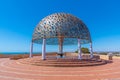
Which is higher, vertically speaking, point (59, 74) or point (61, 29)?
point (61, 29)

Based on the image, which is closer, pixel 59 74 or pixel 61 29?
pixel 59 74

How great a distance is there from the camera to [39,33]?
30188 millimetres

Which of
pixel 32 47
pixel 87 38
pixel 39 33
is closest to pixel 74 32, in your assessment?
pixel 87 38

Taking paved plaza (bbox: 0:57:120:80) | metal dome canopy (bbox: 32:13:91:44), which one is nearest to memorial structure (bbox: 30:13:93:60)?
metal dome canopy (bbox: 32:13:91:44)

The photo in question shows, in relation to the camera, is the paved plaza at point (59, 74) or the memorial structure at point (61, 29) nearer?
the paved plaza at point (59, 74)

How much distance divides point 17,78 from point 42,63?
1040cm

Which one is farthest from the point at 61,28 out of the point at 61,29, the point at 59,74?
the point at 59,74

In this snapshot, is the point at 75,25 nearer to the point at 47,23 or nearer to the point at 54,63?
the point at 47,23

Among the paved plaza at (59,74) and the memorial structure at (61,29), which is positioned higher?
the memorial structure at (61,29)

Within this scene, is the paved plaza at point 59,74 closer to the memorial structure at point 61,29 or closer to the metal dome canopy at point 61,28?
the memorial structure at point 61,29

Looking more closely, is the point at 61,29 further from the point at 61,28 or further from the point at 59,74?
the point at 59,74

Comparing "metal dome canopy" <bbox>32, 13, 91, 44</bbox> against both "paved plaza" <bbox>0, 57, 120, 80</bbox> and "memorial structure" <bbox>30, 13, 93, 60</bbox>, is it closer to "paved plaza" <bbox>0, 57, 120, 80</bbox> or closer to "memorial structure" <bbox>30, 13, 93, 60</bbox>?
"memorial structure" <bbox>30, 13, 93, 60</bbox>

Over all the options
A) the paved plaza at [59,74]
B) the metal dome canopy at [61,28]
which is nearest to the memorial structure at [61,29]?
the metal dome canopy at [61,28]

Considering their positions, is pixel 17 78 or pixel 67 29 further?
pixel 67 29
